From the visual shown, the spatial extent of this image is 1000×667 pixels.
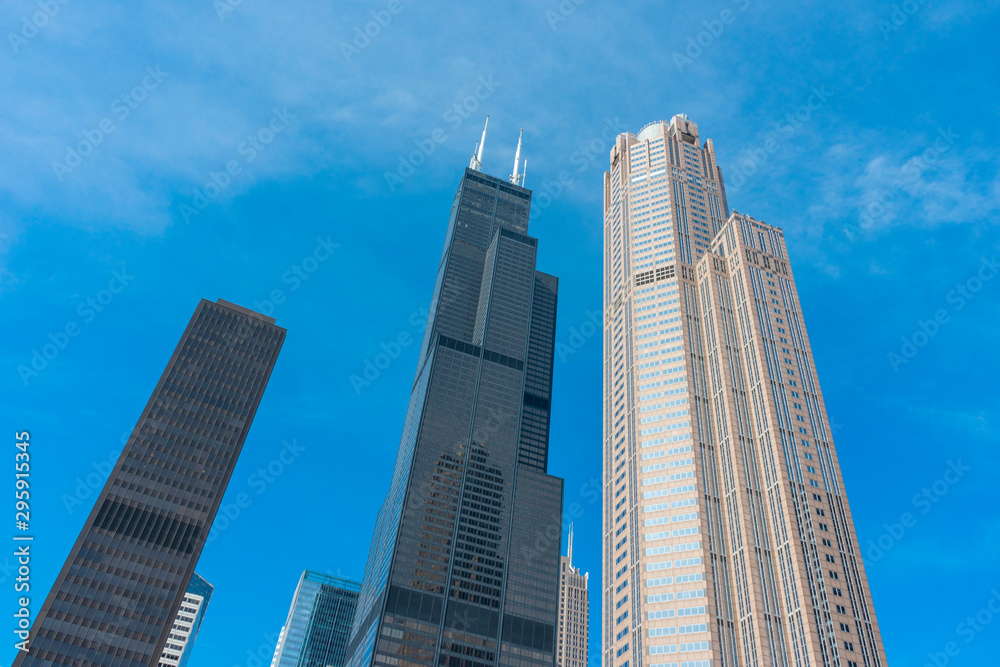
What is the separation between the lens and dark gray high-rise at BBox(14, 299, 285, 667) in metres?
139

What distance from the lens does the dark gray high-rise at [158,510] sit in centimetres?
13888

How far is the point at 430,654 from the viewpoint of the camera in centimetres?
18050

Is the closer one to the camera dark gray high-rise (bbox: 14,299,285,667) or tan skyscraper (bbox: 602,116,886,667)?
dark gray high-rise (bbox: 14,299,285,667)

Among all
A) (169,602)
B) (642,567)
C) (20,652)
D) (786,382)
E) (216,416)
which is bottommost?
(20,652)

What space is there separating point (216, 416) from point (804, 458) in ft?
466

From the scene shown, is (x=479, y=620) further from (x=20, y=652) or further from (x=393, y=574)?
(x=20, y=652)

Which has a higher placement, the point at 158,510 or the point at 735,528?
the point at 735,528

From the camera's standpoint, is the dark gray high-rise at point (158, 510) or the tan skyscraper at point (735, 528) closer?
the dark gray high-rise at point (158, 510)

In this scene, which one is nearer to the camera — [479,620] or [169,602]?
[169,602]

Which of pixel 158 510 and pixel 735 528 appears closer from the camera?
pixel 158 510

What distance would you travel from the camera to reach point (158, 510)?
159m

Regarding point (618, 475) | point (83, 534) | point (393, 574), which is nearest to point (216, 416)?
point (83, 534)

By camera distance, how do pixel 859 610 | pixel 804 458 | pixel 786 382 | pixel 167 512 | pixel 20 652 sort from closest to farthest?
pixel 20 652 < pixel 859 610 < pixel 167 512 < pixel 804 458 < pixel 786 382

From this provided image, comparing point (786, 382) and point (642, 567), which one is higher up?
point (786, 382)
